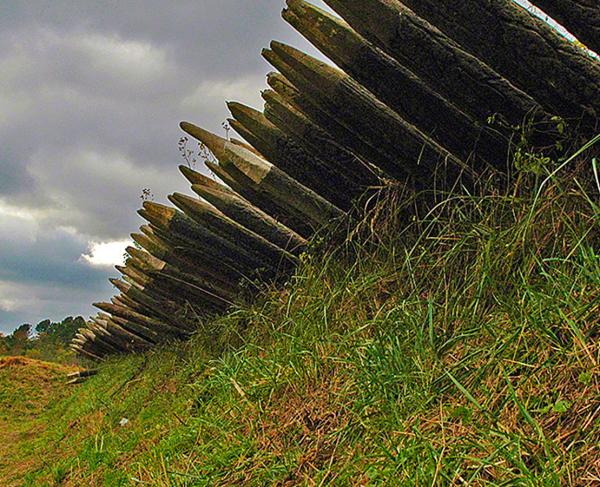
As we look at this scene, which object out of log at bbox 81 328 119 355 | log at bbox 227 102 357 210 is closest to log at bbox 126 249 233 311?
log at bbox 227 102 357 210

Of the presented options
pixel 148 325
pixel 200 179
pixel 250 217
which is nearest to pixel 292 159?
pixel 250 217

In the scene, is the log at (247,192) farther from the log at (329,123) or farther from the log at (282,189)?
the log at (329,123)

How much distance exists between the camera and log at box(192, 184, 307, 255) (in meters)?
3.52

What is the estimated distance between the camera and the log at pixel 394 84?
A: 2422mm

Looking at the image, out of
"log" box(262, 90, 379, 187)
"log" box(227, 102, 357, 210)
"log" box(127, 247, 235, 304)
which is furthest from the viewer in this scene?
"log" box(127, 247, 235, 304)

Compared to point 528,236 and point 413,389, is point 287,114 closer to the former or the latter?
point 528,236

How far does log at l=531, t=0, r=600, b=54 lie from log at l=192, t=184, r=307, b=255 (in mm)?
1879

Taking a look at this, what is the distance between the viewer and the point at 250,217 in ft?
11.6

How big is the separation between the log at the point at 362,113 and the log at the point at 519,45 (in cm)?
A: 44

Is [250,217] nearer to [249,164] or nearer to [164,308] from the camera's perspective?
[249,164]

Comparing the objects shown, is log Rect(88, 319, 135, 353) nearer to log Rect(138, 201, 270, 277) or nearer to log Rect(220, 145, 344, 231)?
log Rect(138, 201, 270, 277)

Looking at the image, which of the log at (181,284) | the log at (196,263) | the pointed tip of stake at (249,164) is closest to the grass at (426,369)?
the pointed tip of stake at (249,164)

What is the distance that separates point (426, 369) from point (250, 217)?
1944 millimetres

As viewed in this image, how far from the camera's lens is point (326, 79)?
258 cm
